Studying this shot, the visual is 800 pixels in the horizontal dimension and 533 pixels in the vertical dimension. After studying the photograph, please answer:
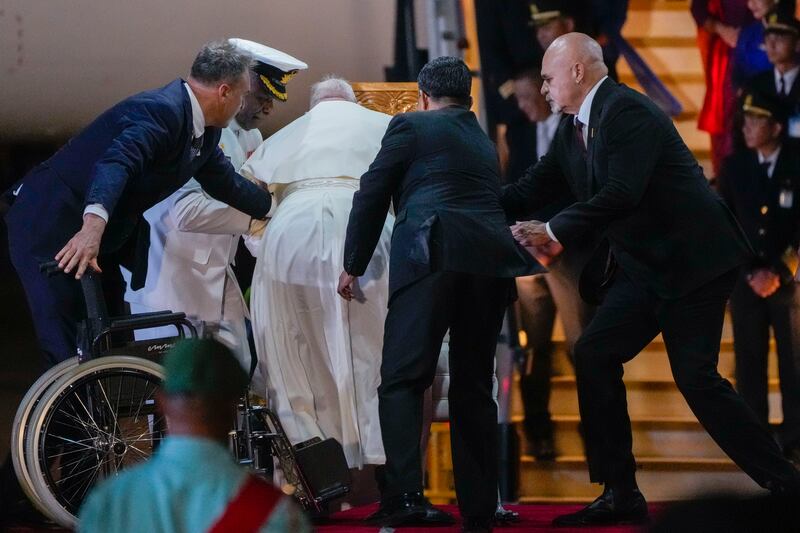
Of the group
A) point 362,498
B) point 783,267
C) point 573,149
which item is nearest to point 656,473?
point 783,267

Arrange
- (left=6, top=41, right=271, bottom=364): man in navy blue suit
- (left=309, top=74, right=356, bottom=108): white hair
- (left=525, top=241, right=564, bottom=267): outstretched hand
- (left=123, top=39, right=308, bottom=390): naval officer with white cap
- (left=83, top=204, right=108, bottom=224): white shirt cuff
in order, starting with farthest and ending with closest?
(left=123, top=39, right=308, bottom=390): naval officer with white cap → (left=309, top=74, right=356, bottom=108): white hair → (left=525, top=241, right=564, bottom=267): outstretched hand → (left=6, top=41, right=271, bottom=364): man in navy blue suit → (left=83, top=204, right=108, bottom=224): white shirt cuff

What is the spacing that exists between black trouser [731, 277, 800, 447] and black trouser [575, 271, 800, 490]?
5.98ft

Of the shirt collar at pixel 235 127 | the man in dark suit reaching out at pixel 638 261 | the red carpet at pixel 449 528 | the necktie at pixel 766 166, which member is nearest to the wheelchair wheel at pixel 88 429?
the red carpet at pixel 449 528

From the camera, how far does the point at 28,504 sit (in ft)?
15.7

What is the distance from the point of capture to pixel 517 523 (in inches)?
184

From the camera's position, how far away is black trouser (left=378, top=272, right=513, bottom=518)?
14.3 ft

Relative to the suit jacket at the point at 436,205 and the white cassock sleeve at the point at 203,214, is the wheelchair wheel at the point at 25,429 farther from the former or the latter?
the white cassock sleeve at the point at 203,214

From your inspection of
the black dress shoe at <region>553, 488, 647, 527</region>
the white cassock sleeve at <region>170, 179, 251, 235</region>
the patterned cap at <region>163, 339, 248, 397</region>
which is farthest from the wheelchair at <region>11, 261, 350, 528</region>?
the patterned cap at <region>163, 339, 248, 397</region>

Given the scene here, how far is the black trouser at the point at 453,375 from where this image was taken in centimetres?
436

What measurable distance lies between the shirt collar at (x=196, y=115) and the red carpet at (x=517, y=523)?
1.41 m

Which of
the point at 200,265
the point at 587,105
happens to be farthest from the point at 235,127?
the point at 587,105

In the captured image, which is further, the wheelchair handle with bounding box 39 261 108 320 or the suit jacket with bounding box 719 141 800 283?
the suit jacket with bounding box 719 141 800 283

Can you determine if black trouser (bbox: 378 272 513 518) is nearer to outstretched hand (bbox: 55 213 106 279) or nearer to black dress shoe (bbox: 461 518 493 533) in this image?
black dress shoe (bbox: 461 518 493 533)

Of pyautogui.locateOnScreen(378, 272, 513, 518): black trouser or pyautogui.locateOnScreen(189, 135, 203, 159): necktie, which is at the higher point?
pyautogui.locateOnScreen(189, 135, 203, 159): necktie
